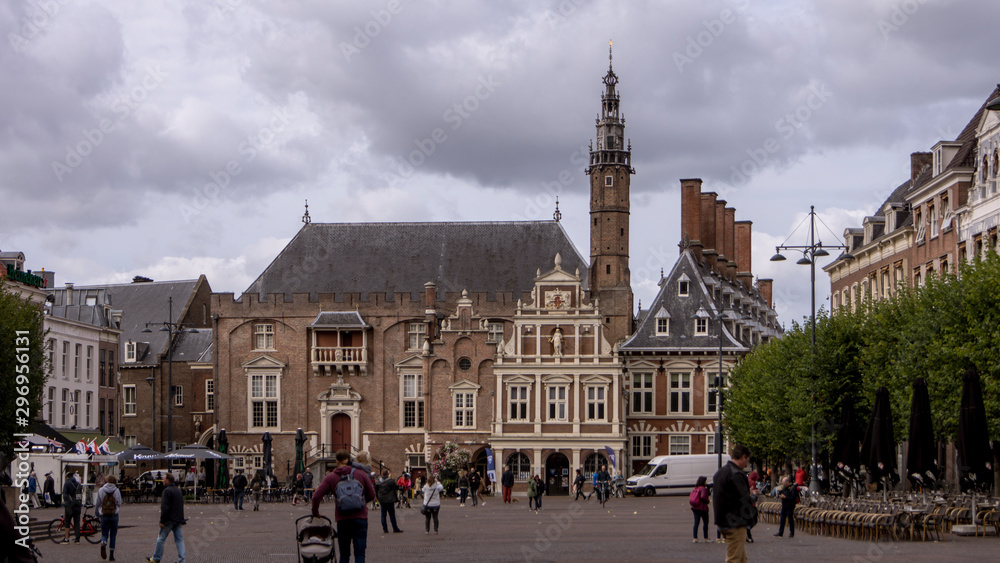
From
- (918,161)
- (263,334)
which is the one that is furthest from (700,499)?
(263,334)

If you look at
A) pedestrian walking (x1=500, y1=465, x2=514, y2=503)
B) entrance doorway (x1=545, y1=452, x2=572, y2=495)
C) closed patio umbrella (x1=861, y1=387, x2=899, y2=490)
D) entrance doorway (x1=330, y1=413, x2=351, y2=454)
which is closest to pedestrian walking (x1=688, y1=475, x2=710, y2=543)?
closed patio umbrella (x1=861, y1=387, x2=899, y2=490)

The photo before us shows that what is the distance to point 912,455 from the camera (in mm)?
32562

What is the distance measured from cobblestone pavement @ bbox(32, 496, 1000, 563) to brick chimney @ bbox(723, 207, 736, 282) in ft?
174

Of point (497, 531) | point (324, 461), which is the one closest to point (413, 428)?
point (324, 461)

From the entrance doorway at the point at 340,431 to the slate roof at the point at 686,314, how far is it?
17945 mm

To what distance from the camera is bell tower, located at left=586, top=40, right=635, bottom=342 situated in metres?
81.6

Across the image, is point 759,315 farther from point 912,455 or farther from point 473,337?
point 912,455

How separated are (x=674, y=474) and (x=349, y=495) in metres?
52.4

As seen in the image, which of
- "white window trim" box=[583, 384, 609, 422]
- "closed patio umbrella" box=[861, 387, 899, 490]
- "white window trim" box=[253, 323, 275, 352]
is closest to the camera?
"closed patio umbrella" box=[861, 387, 899, 490]

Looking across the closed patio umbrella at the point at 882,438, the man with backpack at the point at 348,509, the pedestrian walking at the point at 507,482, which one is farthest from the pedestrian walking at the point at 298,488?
the man with backpack at the point at 348,509

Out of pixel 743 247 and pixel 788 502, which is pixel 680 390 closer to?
pixel 743 247

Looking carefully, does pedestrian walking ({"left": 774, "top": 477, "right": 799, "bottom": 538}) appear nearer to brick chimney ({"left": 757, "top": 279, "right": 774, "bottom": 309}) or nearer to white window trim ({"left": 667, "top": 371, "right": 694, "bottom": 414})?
white window trim ({"left": 667, "top": 371, "right": 694, "bottom": 414})

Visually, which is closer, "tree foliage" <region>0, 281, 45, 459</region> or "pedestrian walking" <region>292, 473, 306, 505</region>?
"tree foliage" <region>0, 281, 45, 459</region>

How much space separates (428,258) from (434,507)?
54935mm
